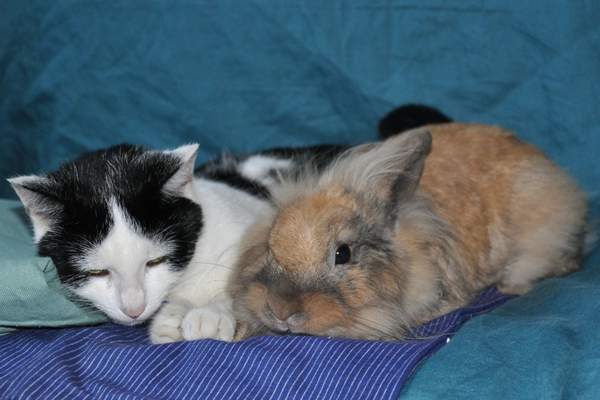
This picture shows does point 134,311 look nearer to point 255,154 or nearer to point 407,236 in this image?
point 407,236

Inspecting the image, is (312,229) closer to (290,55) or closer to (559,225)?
(559,225)

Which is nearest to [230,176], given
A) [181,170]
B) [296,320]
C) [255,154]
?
[255,154]

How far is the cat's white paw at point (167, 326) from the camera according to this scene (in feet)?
6.60

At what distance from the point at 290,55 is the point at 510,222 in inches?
47.6

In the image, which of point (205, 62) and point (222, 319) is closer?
point (222, 319)

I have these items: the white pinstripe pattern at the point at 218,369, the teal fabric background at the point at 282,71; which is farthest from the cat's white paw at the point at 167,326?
the teal fabric background at the point at 282,71

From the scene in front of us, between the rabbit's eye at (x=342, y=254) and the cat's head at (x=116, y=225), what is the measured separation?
1.53 feet

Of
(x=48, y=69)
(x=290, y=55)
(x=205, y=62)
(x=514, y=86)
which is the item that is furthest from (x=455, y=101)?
(x=48, y=69)

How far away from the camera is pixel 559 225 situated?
8.04 feet

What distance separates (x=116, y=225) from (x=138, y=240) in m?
0.07

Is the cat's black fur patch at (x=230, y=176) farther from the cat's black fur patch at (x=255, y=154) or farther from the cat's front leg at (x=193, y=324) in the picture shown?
the cat's front leg at (x=193, y=324)

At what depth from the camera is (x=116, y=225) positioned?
1984 mm

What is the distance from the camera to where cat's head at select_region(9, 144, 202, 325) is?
1.97 meters

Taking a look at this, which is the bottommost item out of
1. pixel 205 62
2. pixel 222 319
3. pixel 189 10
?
pixel 222 319
